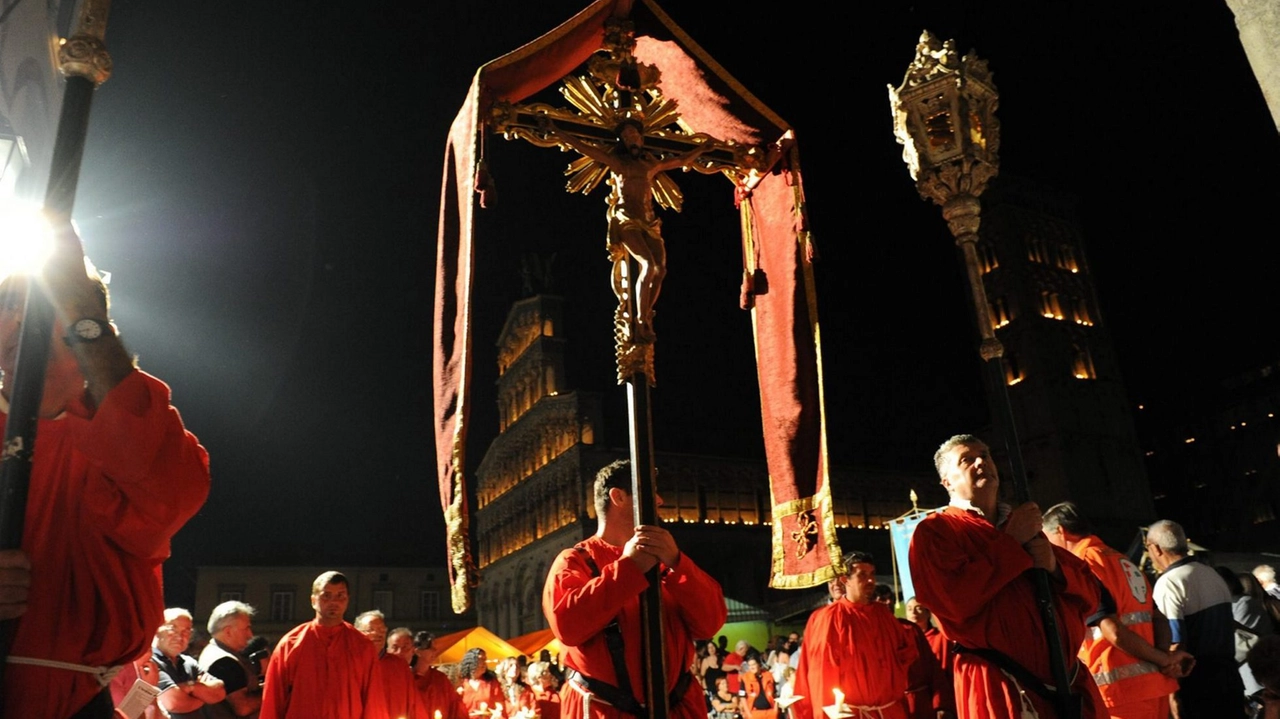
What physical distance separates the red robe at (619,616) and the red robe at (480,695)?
31.2 feet

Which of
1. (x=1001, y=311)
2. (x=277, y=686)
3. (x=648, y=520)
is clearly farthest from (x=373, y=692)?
(x=1001, y=311)

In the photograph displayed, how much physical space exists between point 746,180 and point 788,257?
2.27ft

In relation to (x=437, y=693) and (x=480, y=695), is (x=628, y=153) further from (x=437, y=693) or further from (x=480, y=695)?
(x=480, y=695)

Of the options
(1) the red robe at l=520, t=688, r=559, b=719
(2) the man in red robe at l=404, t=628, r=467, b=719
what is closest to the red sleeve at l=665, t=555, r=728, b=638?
(2) the man in red robe at l=404, t=628, r=467, b=719

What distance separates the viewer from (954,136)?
507cm

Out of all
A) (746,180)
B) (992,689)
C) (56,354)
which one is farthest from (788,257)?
(56,354)

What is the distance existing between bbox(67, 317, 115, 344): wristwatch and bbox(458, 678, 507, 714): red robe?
37.8ft

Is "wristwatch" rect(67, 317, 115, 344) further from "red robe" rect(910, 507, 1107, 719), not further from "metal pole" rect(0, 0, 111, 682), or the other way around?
"red robe" rect(910, 507, 1107, 719)

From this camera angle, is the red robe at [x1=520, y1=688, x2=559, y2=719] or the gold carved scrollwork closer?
the gold carved scrollwork

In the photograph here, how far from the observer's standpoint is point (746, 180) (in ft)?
19.4

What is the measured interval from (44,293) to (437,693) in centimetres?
819

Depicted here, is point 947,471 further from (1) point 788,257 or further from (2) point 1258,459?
(2) point 1258,459

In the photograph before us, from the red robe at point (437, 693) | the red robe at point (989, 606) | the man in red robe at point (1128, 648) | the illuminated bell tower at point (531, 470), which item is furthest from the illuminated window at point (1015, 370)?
the red robe at point (989, 606)

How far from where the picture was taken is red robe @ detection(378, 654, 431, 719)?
305 inches
